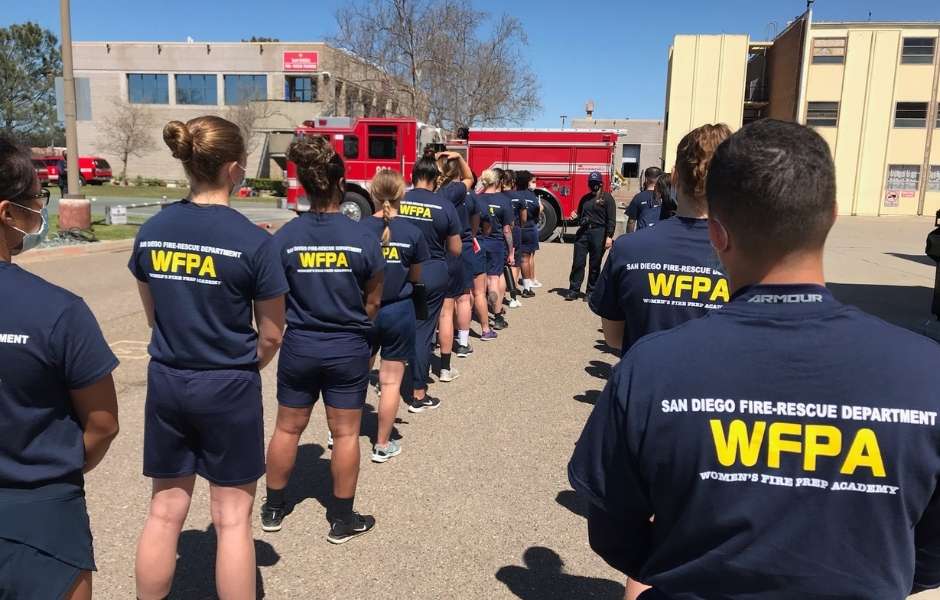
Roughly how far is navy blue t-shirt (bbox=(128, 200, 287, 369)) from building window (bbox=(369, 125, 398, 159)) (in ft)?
51.0

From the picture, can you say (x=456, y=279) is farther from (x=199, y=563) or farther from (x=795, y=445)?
(x=795, y=445)

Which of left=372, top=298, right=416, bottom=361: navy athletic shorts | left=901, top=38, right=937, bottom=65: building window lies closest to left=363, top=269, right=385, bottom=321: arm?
left=372, top=298, right=416, bottom=361: navy athletic shorts

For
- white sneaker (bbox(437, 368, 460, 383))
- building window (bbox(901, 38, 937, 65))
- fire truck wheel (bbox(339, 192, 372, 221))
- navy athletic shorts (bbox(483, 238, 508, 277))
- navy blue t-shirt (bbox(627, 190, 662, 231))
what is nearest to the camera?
white sneaker (bbox(437, 368, 460, 383))

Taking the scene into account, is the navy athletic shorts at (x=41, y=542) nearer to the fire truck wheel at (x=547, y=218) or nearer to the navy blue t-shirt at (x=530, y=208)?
Result: the navy blue t-shirt at (x=530, y=208)

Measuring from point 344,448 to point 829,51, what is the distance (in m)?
41.9

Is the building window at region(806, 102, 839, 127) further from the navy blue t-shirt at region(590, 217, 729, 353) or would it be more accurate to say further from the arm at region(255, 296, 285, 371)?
the arm at region(255, 296, 285, 371)

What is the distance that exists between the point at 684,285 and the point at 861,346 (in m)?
1.39

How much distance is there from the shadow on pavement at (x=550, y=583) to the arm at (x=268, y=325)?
1620mm

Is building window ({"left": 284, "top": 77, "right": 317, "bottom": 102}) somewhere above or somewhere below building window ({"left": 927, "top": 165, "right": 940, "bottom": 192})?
above

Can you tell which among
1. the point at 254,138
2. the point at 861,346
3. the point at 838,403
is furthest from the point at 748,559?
the point at 254,138

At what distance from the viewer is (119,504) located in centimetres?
399

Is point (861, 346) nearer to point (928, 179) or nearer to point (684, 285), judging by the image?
point (684, 285)

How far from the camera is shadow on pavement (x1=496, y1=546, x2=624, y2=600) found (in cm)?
323

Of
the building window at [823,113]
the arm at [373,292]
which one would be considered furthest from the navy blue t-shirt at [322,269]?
the building window at [823,113]
